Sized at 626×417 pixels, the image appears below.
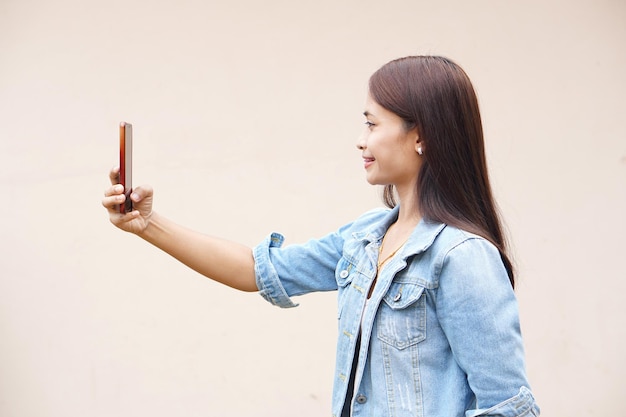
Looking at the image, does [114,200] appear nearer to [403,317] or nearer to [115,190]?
[115,190]

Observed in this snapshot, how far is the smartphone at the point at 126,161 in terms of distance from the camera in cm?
179

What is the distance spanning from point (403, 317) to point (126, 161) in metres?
0.67

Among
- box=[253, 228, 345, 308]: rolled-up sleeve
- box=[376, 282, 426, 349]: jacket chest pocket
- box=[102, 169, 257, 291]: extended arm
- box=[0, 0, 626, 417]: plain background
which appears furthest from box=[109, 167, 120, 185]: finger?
box=[0, 0, 626, 417]: plain background

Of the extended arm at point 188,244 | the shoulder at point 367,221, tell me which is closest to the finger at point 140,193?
A: the extended arm at point 188,244

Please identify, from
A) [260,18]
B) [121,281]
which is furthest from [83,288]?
[260,18]

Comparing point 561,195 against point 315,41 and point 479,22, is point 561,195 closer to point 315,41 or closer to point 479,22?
point 479,22

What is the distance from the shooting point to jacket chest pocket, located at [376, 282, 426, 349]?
1660 millimetres

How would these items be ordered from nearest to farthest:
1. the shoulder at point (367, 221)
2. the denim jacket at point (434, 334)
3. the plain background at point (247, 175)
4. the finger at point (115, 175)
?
the denim jacket at point (434, 334), the finger at point (115, 175), the shoulder at point (367, 221), the plain background at point (247, 175)

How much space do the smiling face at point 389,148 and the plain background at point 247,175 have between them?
1822 millimetres

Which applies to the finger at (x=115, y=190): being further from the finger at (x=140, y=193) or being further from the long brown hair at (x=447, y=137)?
the long brown hair at (x=447, y=137)

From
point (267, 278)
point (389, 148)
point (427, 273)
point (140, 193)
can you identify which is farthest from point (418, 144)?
point (140, 193)

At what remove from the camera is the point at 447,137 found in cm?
172

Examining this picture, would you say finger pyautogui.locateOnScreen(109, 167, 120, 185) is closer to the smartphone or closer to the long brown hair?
the smartphone

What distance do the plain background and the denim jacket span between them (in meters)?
1.86
